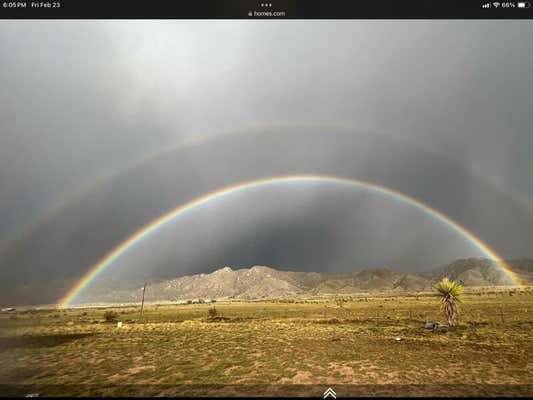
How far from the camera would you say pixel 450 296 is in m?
30.2

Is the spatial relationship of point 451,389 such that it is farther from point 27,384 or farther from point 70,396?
point 27,384

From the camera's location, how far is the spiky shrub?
29.3m

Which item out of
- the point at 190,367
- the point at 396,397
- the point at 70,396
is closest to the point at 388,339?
the point at 396,397

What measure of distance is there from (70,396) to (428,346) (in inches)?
794
